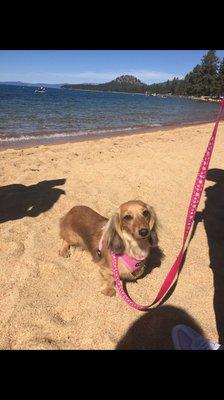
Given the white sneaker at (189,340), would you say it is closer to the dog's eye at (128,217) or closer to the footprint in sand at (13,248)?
the dog's eye at (128,217)

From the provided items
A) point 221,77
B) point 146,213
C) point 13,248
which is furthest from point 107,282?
point 221,77

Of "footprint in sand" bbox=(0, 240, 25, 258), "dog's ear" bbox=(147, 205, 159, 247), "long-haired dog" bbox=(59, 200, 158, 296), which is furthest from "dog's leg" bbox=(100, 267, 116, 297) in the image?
"footprint in sand" bbox=(0, 240, 25, 258)

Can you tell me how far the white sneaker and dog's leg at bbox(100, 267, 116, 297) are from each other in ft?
2.80

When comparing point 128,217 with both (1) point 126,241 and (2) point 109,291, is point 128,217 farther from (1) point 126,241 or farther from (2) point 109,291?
(2) point 109,291

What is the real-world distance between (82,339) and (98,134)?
492 inches

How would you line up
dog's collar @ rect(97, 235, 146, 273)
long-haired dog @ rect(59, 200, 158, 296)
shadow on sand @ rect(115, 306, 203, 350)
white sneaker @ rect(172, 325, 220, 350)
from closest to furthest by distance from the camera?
white sneaker @ rect(172, 325, 220, 350)
shadow on sand @ rect(115, 306, 203, 350)
long-haired dog @ rect(59, 200, 158, 296)
dog's collar @ rect(97, 235, 146, 273)

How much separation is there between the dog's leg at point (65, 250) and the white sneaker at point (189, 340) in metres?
1.74

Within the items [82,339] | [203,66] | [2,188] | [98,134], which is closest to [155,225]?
[82,339]

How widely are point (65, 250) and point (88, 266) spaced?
385 millimetres

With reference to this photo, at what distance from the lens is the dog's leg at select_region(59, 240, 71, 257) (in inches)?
175

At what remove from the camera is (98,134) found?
49.2 ft

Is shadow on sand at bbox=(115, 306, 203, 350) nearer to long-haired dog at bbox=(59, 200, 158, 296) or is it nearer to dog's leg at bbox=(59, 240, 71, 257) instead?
long-haired dog at bbox=(59, 200, 158, 296)
